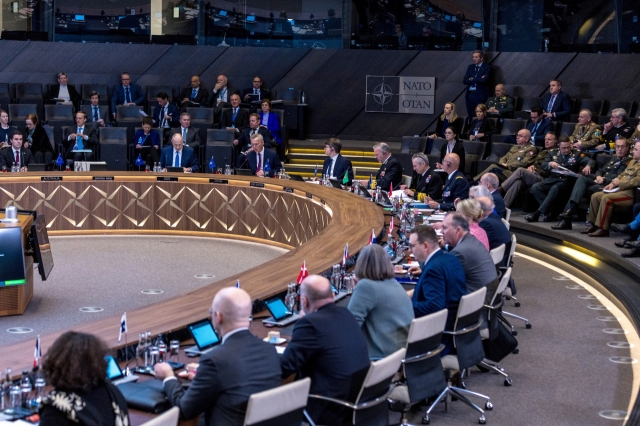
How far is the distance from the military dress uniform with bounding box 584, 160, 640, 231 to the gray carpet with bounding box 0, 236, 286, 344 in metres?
4.00

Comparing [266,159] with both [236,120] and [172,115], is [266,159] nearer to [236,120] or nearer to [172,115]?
[236,120]

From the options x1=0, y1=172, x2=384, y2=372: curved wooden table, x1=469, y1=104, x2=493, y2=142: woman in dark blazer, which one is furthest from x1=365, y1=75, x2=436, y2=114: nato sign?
x1=0, y1=172, x2=384, y2=372: curved wooden table

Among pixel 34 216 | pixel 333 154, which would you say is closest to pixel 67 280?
pixel 34 216

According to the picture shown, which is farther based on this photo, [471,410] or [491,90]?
[491,90]

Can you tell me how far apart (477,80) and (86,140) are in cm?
692

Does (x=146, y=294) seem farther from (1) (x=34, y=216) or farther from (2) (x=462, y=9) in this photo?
(2) (x=462, y=9)

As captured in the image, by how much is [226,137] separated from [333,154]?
358cm

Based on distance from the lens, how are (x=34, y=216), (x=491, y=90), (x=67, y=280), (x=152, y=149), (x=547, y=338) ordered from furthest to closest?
(x=491, y=90) < (x=152, y=149) < (x=67, y=280) < (x=34, y=216) < (x=547, y=338)

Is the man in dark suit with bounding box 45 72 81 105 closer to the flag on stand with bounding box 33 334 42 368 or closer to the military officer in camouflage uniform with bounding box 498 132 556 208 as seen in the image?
the military officer in camouflage uniform with bounding box 498 132 556 208

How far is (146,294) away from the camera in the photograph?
30.6 ft

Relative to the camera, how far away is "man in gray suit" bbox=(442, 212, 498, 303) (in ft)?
21.2

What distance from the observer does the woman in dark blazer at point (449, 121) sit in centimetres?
1534

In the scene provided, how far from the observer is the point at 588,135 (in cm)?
1315

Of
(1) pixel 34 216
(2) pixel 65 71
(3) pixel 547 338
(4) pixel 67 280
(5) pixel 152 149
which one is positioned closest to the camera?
(3) pixel 547 338
